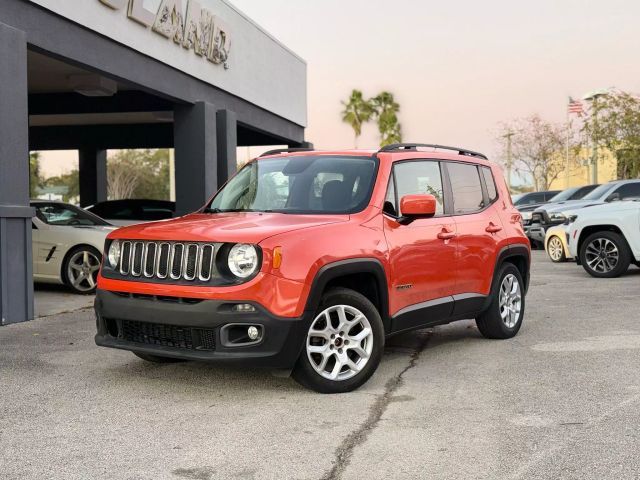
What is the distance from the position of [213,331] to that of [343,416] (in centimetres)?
103

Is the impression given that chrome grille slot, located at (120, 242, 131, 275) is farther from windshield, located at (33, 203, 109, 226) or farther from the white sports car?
windshield, located at (33, 203, 109, 226)

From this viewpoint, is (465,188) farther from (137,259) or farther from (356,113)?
(356,113)

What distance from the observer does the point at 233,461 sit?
421cm

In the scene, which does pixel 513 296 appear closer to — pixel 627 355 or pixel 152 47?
pixel 627 355

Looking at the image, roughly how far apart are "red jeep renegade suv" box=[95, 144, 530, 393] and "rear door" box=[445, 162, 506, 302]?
19 millimetres

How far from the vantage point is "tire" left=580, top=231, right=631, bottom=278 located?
1336cm

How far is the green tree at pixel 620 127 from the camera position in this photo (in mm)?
34438

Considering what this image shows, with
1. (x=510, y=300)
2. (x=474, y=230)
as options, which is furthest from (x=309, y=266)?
(x=510, y=300)

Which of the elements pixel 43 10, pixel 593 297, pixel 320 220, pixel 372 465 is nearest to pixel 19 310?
pixel 43 10

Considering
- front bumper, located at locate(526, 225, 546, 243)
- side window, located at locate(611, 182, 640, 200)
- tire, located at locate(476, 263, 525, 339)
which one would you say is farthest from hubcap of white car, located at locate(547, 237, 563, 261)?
tire, located at locate(476, 263, 525, 339)

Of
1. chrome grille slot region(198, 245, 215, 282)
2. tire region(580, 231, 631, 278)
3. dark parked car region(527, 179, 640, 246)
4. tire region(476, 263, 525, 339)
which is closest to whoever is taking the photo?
chrome grille slot region(198, 245, 215, 282)

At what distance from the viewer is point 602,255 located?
13.7 meters

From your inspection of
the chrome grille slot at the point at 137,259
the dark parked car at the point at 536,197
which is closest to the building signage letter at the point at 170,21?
the chrome grille slot at the point at 137,259

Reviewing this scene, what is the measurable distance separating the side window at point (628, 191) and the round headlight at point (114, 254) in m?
11.0
